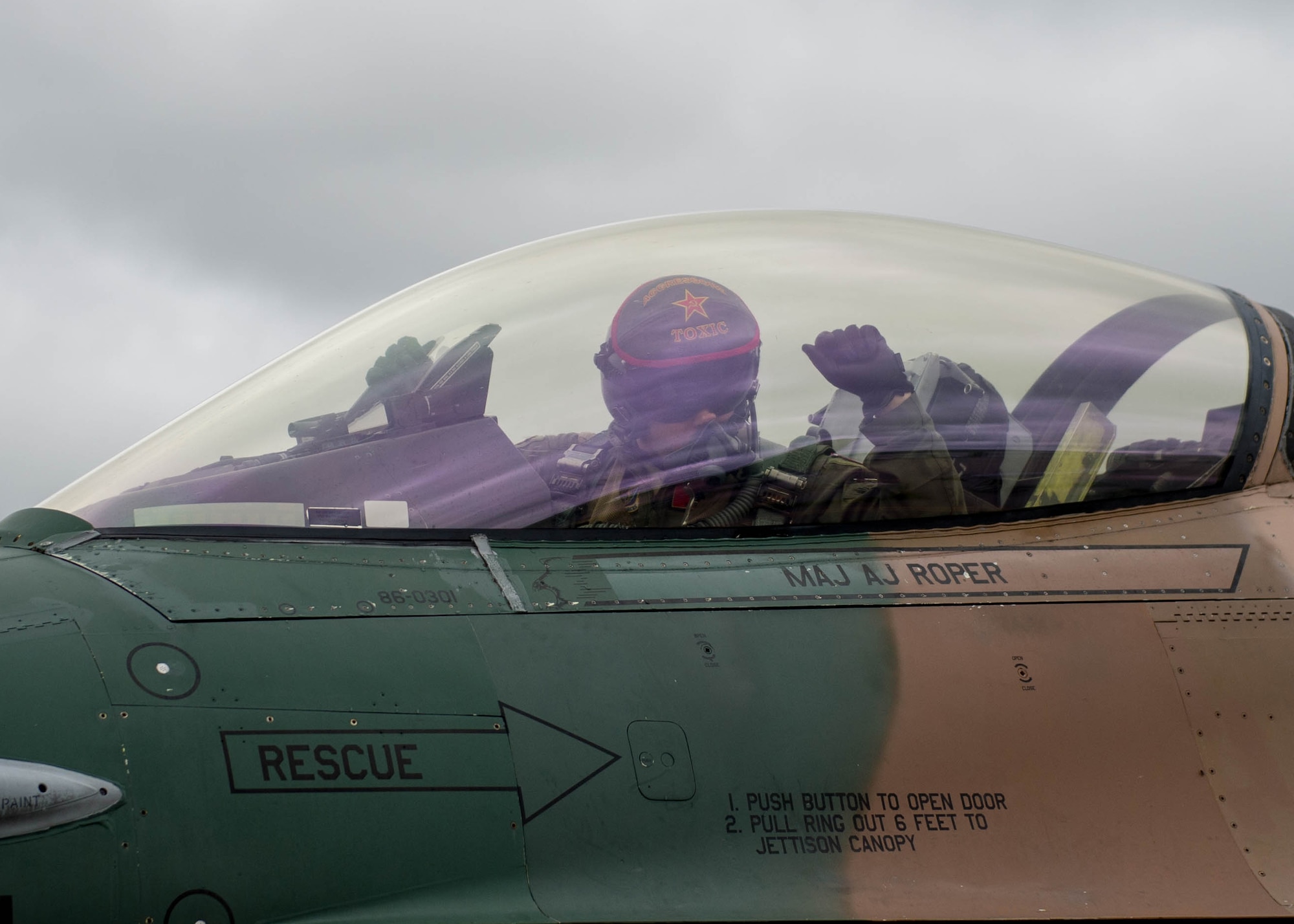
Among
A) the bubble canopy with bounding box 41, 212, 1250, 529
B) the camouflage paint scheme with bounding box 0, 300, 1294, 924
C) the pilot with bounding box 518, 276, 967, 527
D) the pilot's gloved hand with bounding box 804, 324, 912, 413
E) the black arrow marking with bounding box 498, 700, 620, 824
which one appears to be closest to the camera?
the camouflage paint scheme with bounding box 0, 300, 1294, 924

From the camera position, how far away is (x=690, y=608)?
3.27 metres

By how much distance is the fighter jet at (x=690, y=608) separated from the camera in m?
2.74

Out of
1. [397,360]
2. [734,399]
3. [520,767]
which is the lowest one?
[520,767]

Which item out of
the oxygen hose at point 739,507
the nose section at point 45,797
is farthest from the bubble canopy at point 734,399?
the nose section at point 45,797

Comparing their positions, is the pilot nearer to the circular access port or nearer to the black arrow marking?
the black arrow marking

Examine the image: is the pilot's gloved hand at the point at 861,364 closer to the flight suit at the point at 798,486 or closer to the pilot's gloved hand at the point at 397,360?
the flight suit at the point at 798,486

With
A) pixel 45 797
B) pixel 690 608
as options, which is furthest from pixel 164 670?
pixel 690 608

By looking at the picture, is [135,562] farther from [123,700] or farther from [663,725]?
[663,725]

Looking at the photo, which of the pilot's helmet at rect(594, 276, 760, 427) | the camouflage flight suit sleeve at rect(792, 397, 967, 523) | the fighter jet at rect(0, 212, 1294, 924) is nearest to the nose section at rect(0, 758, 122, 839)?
the fighter jet at rect(0, 212, 1294, 924)

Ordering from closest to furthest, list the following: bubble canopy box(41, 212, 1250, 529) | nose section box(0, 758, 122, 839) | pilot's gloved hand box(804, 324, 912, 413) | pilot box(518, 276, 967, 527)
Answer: nose section box(0, 758, 122, 839), bubble canopy box(41, 212, 1250, 529), pilot box(518, 276, 967, 527), pilot's gloved hand box(804, 324, 912, 413)

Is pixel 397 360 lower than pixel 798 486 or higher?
higher

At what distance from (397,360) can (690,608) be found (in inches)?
49.3

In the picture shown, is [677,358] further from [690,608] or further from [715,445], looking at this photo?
[690,608]

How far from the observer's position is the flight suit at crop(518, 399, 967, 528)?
3.53 metres
